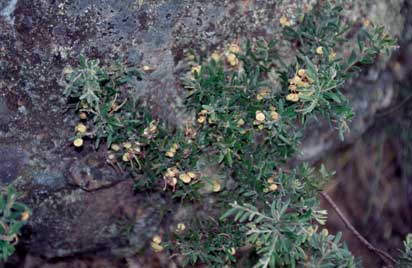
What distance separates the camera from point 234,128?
98.7 inches

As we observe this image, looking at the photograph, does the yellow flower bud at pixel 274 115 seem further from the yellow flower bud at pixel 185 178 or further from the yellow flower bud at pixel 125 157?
the yellow flower bud at pixel 125 157

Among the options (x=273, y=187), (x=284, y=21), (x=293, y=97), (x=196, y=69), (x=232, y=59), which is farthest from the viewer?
(x=284, y=21)

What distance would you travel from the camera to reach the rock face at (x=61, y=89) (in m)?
2.65

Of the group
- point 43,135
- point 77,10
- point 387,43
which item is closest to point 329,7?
point 387,43

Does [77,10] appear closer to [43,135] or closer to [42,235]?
[43,135]

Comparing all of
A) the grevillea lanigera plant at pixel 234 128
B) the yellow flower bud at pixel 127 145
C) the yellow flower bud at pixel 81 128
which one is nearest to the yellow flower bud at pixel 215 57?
the grevillea lanigera plant at pixel 234 128

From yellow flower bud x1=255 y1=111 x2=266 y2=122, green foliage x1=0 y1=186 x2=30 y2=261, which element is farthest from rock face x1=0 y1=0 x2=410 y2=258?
green foliage x1=0 y1=186 x2=30 y2=261

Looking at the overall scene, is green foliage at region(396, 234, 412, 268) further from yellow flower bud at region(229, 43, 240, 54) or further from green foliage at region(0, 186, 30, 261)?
green foliage at region(0, 186, 30, 261)

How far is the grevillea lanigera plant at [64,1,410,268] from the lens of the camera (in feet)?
7.72

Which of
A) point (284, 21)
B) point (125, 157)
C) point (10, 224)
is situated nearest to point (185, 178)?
point (125, 157)

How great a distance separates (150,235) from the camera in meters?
3.17

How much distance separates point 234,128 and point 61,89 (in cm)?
85

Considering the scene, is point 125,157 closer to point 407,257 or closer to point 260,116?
point 260,116

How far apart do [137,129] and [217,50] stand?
0.61 metres
